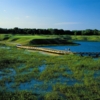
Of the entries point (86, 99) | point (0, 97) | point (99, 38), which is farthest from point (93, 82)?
point (99, 38)

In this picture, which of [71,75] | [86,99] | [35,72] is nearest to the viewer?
[86,99]

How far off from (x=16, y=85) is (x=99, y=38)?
417 feet

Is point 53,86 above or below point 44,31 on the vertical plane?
below

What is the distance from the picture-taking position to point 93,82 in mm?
24312

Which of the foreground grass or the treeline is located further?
the treeline

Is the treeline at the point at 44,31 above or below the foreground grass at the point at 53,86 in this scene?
above

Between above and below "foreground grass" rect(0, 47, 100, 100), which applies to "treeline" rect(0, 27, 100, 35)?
above

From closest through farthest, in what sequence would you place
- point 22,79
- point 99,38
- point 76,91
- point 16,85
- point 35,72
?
point 76,91, point 16,85, point 22,79, point 35,72, point 99,38

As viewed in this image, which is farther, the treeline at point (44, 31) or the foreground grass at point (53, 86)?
the treeline at point (44, 31)

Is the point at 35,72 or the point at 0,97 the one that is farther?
the point at 35,72

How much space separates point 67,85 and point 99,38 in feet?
410

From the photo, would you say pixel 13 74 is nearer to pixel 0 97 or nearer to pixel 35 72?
pixel 35 72

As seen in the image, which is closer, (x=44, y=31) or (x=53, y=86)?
(x=53, y=86)

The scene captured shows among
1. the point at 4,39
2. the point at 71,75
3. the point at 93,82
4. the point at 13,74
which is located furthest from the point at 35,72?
the point at 4,39
